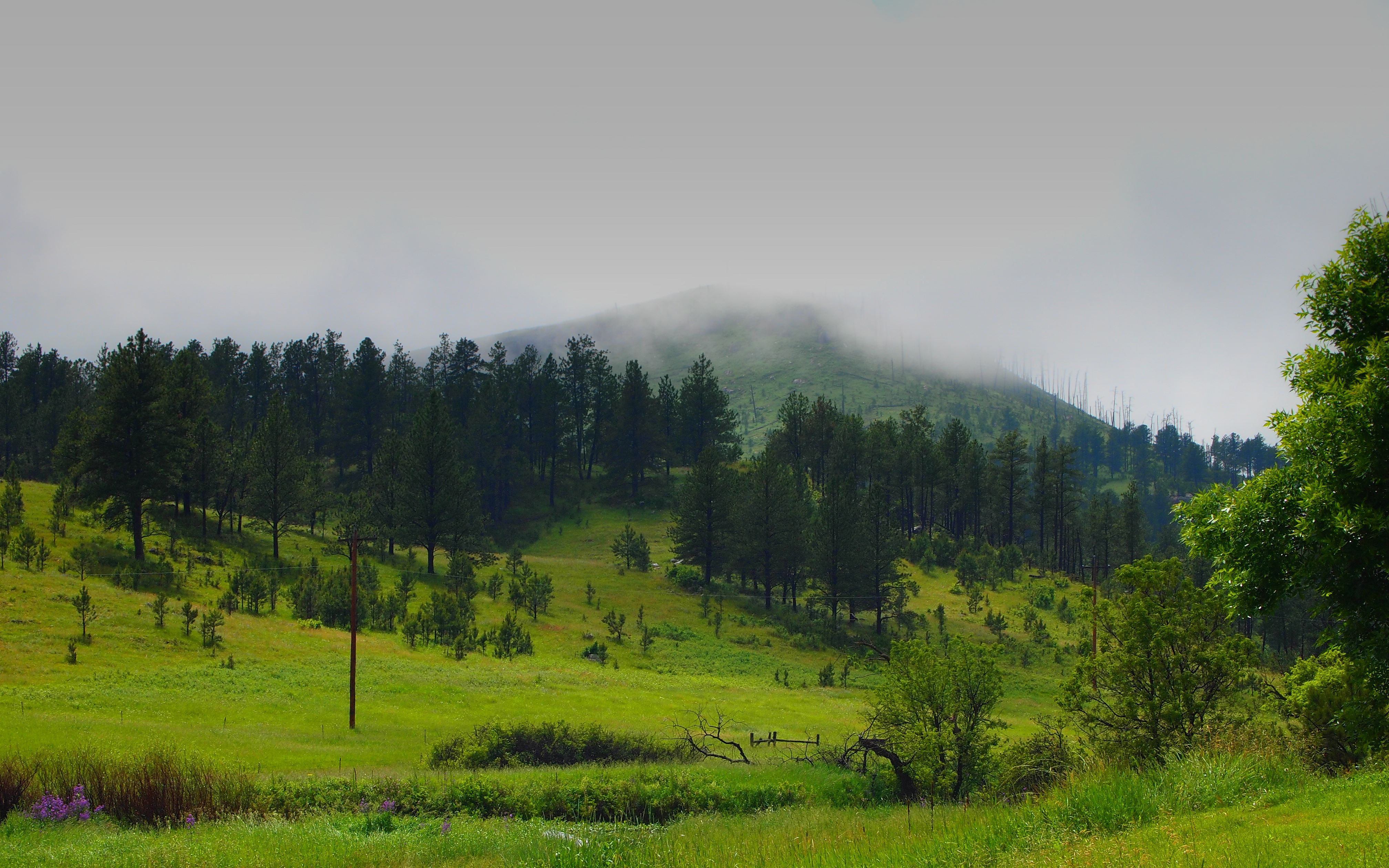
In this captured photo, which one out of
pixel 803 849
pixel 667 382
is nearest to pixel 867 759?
pixel 803 849

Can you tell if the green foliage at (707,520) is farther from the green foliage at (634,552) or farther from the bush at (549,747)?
the bush at (549,747)

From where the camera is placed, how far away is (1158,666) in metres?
17.9

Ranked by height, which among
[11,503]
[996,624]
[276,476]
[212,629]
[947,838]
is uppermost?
[276,476]

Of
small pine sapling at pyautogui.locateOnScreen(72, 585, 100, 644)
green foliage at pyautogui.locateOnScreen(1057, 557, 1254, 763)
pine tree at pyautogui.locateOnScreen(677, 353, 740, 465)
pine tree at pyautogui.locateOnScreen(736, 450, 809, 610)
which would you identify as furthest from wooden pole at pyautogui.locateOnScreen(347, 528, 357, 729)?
pine tree at pyautogui.locateOnScreen(677, 353, 740, 465)

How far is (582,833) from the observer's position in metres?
16.7

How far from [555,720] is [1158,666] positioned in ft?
72.4

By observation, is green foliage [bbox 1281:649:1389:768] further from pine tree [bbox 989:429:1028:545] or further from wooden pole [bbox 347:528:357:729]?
pine tree [bbox 989:429:1028:545]

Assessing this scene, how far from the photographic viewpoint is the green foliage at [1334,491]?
38.0ft

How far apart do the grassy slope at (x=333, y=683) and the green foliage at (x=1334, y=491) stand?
Answer: 16.3m

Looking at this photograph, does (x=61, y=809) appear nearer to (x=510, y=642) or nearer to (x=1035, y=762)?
(x=1035, y=762)

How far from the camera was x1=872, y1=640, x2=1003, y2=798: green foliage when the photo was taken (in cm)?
2188

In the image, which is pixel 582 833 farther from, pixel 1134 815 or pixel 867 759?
pixel 867 759

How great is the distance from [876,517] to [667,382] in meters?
51.1

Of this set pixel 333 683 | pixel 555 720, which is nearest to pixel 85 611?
pixel 333 683
